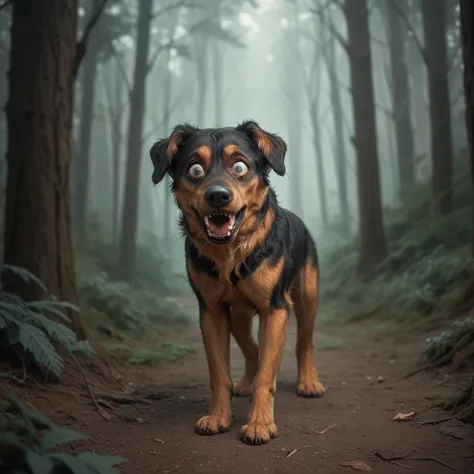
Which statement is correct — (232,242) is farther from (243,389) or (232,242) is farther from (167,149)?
(243,389)

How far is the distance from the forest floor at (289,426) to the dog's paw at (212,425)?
0.05 m

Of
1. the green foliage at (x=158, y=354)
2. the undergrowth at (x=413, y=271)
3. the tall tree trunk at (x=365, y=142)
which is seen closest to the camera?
the green foliage at (x=158, y=354)

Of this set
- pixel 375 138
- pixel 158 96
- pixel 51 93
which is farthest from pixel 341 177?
pixel 158 96

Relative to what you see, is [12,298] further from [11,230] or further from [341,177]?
[341,177]

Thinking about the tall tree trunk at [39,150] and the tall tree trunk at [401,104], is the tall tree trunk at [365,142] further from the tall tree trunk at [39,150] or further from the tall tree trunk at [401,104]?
the tall tree trunk at [39,150]

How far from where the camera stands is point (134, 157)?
1346cm

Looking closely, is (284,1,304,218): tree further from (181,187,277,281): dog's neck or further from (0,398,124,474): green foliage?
(0,398,124,474): green foliage

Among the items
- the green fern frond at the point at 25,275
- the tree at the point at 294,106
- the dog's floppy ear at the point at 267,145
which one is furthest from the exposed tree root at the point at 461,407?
the tree at the point at 294,106

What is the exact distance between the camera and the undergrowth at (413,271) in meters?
7.86

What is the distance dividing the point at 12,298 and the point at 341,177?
62.4ft

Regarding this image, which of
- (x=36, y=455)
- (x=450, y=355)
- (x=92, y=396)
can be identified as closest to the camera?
(x=36, y=455)

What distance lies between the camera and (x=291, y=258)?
13.9ft

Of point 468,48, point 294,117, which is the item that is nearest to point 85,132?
point 468,48

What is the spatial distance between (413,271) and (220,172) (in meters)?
7.13
